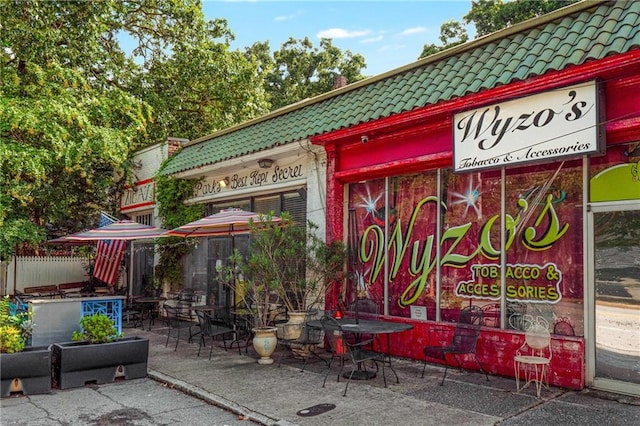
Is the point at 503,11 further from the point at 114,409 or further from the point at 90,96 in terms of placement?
the point at 114,409

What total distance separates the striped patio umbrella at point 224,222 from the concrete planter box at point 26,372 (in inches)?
144

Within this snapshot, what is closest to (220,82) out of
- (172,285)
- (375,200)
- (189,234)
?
(172,285)

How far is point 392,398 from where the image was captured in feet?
20.9

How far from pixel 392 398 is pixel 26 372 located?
4829 millimetres

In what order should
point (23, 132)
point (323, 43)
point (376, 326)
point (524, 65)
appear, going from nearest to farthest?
1. point (524, 65)
2. point (376, 326)
3. point (23, 132)
4. point (323, 43)

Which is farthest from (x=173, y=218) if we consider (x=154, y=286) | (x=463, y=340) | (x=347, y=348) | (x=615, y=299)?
(x=615, y=299)

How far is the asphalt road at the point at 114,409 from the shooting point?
581cm

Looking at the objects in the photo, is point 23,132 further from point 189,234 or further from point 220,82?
point 220,82

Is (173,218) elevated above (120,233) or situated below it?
above

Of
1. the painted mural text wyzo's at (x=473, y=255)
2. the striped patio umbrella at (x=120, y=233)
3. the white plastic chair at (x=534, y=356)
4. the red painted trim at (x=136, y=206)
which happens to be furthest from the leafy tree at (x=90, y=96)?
the white plastic chair at (x=534, y=356)

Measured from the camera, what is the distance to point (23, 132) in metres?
12.8

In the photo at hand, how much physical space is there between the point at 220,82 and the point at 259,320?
41.9 ft

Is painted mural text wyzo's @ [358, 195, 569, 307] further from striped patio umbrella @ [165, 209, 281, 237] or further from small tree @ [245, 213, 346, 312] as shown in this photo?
striped patio umbrella @ [165, 209, 281, 237]

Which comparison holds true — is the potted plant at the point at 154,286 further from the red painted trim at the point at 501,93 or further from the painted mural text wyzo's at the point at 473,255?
the red painted trim at the point at 501,93
